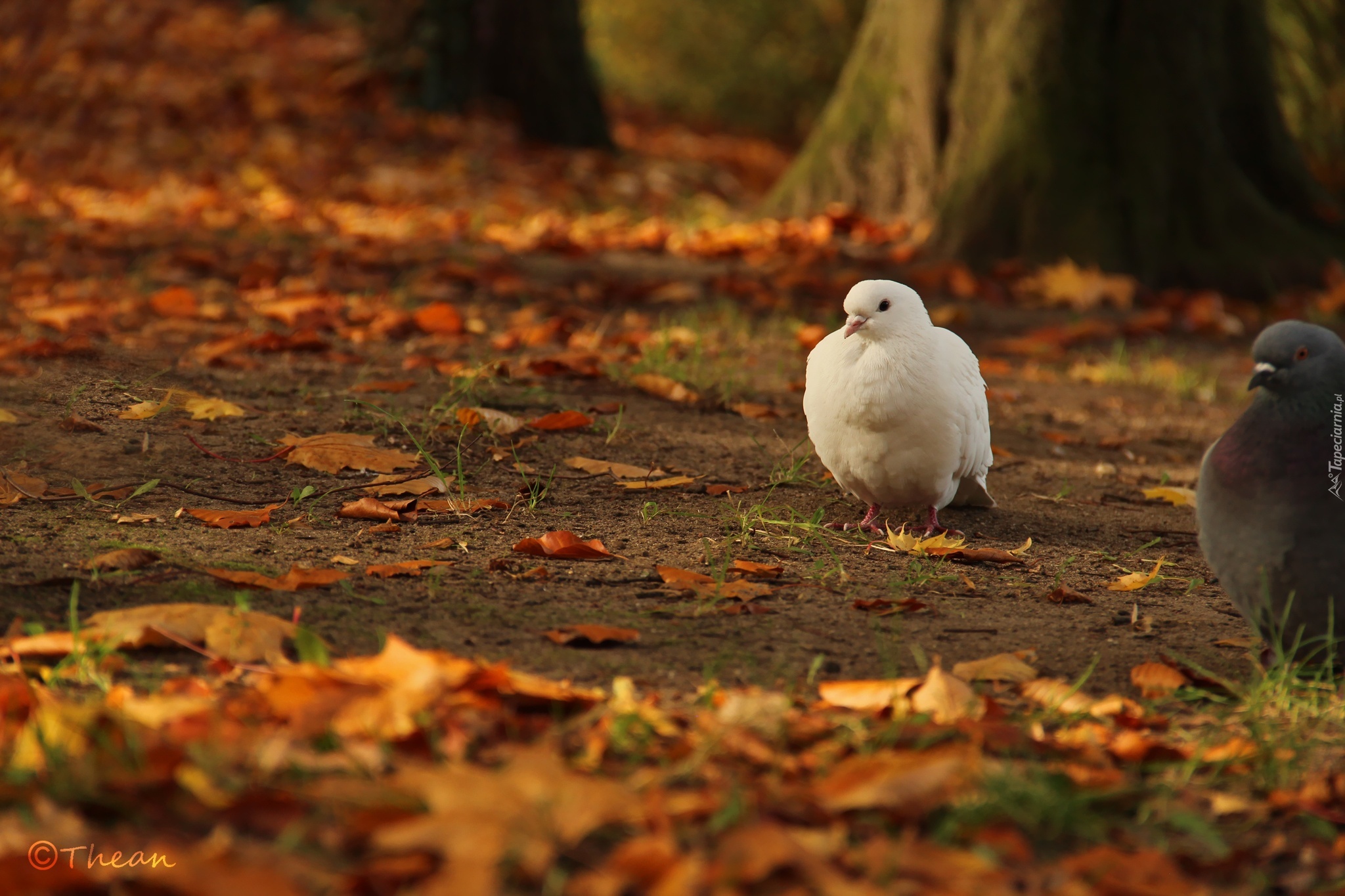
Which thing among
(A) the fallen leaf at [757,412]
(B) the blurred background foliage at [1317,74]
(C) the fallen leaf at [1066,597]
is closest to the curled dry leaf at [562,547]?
→ (C) the fallen leaf at [1066,597]

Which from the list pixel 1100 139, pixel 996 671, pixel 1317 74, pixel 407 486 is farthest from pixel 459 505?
→ pixel 1317 74

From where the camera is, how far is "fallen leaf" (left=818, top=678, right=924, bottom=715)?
2119mm

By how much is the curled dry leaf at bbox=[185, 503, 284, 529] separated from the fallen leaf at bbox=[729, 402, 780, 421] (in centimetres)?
188

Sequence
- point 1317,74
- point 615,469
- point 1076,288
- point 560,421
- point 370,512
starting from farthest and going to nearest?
point 1317,74 → point 1076,288 → point 560,421 → point 615,469 → point 370,512

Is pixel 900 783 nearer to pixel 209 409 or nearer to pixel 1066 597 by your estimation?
pixel 1066 597

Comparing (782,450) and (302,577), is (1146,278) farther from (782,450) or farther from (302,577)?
(302,577)

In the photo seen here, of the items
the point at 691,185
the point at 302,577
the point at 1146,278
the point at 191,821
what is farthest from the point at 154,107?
the point at 191,821

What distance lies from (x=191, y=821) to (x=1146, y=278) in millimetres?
6376

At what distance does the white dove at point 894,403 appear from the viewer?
3162 millimetres

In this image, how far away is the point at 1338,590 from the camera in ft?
7.67

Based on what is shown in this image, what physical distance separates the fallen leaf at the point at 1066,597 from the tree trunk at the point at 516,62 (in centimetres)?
824

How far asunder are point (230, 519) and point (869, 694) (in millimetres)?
1638

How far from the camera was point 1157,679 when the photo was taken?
7.70ft

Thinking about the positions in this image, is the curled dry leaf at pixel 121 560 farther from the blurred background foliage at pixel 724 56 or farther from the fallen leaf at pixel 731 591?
the blurred background foliage at pixel 724 56
